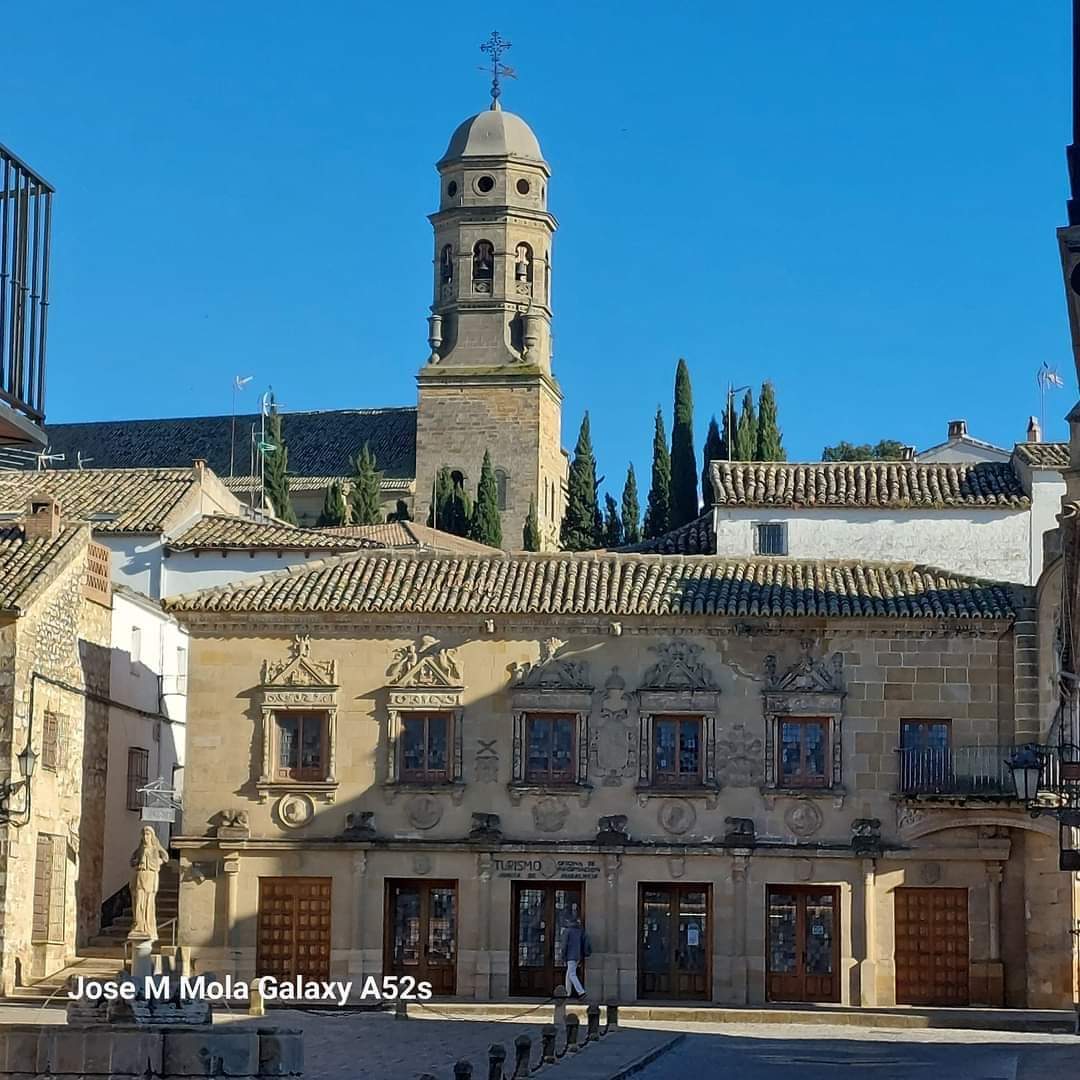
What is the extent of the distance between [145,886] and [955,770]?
1317 centimetres

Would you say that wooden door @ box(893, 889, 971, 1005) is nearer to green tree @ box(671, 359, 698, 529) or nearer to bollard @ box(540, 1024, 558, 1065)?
bollard @ box(540, 1024, 558, 1065)

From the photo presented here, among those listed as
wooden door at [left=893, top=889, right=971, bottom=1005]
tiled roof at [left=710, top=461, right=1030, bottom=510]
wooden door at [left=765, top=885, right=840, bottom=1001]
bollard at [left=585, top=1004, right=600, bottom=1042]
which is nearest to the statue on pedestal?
bollard at [left=585, top=1004, right=600, bottom=1042]

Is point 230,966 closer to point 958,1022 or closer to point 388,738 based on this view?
point 388,738

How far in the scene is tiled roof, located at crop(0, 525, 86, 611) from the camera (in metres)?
37.4

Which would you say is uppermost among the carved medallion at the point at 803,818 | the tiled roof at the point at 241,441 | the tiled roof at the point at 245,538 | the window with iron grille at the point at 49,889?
the tiled roof at the point at 241,441

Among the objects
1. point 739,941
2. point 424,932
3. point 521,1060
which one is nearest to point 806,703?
point 739,941

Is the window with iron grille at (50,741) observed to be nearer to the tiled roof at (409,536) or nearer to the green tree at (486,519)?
the tiled roof at (409,536)

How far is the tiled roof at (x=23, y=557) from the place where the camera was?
37438 mm

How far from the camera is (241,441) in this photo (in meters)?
101

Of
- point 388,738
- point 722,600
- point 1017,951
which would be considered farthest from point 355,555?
point 1017,951

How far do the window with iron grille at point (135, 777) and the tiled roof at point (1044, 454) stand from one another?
20.6 m

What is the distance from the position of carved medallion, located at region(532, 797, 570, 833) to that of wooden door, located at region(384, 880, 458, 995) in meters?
1.71

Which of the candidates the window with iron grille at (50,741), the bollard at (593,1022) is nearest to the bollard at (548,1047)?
the bollard at (593,1022)

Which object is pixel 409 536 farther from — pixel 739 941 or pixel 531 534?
pixel 739 941
